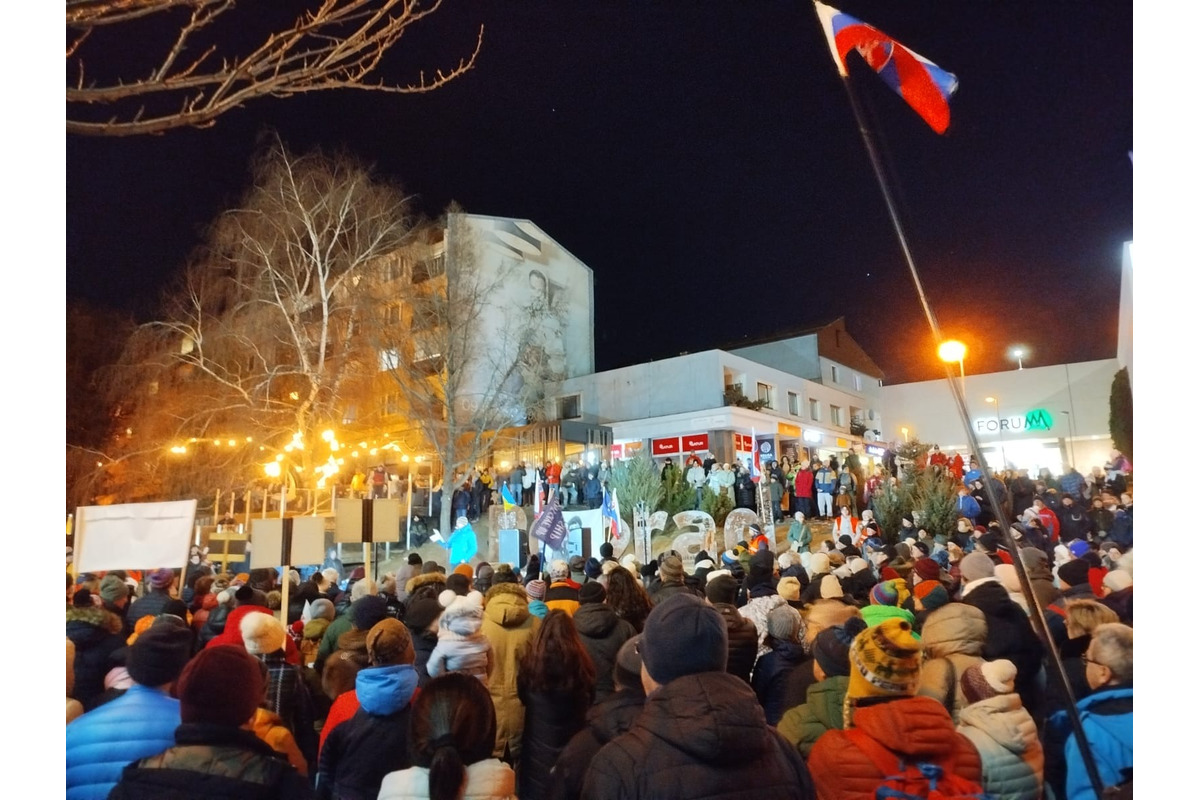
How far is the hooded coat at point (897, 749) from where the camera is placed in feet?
6.50

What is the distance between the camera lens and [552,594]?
470 cm

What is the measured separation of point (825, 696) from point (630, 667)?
0.80 m

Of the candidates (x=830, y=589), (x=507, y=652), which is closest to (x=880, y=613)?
(x=830, y=589)

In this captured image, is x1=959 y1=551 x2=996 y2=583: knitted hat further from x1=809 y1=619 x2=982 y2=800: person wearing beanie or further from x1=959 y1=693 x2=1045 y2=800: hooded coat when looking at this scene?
x1=809 y1=619 x2=982 y2=800: person wearing beanie

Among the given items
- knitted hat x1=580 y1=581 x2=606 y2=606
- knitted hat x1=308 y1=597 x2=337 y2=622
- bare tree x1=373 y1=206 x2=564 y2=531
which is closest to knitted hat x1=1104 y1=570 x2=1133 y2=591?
knitted hat x1=580 y1=581 x2=606 y2=606

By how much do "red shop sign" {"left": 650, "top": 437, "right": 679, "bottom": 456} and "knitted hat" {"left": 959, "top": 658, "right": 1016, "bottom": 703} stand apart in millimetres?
19630

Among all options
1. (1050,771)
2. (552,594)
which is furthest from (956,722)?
(552,594)

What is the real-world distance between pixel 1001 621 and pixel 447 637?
2.76 meters

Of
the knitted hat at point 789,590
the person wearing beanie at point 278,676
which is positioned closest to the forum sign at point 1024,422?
the knitted hat at point 789,590

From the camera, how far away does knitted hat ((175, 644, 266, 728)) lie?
2045 millimetres

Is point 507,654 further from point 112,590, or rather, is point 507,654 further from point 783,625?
point 112,590

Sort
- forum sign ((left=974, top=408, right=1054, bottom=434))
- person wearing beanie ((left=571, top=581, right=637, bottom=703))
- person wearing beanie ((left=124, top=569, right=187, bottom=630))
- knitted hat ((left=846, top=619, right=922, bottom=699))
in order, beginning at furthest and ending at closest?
forum sign ((left=974, top=408, right=1054, bottom=434)) → person wearing beanie ((left=124, top=569, right=187, bottom=630)) → person wearing beanie ((left=571, top=581, right=637, bottom=703)) → knitted hat ((left=846, top=619, right=922, bottom=699))

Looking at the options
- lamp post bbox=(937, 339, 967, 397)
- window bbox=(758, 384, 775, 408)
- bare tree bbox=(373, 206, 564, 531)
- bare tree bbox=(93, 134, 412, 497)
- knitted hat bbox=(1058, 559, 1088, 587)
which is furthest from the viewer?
window bbox=(758, 384, 775, 408)

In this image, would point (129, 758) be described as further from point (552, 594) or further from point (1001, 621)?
point (1001, 621)
